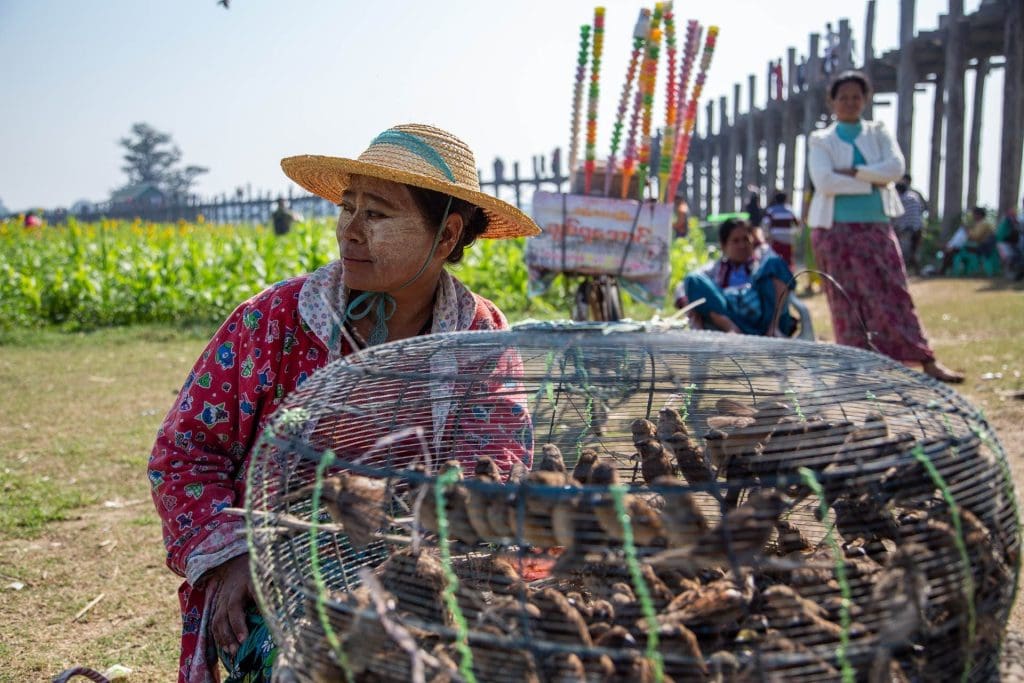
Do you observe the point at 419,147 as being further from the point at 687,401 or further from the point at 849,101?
the point at 849,101

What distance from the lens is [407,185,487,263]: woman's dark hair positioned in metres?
2.25

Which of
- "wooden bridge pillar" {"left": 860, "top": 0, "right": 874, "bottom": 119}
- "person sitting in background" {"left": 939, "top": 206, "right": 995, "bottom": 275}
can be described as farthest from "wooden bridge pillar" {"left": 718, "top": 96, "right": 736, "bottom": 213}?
"person sitting in background" {"left": 939, "top": 206, "right": 995, "bottom": 275}

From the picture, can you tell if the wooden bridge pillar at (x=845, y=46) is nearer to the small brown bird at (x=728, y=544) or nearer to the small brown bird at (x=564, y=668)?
the small brown bird at (x=728, y=544)

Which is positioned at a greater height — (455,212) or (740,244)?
(455,212)

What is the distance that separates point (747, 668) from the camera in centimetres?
128

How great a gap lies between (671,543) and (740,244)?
4.86 metres

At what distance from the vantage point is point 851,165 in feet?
18.9

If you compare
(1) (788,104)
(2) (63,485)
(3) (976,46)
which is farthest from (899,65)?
(2) (63,485)

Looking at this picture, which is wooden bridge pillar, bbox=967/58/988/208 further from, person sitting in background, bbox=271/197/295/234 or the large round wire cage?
the large round wire cage

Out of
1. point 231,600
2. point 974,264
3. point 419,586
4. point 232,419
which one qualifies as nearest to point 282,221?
point 974,264

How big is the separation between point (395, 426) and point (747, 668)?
111 cm

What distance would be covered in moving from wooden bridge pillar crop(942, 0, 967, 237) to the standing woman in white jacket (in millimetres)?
10045

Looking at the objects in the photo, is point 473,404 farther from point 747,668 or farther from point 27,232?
point 27,232

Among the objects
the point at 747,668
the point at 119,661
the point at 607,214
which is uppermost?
the point at 607,214
